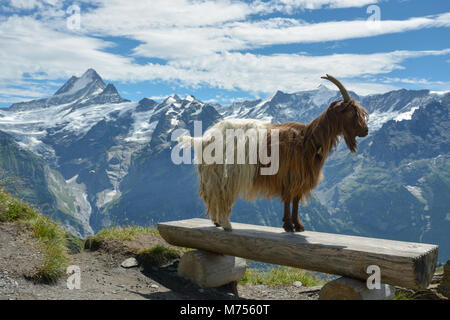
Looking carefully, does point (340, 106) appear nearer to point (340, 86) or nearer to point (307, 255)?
point (340, 86)

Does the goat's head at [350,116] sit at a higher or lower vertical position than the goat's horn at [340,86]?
lower

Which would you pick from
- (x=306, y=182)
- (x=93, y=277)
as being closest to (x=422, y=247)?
(x=306, y=182)

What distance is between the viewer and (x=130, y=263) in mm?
8430

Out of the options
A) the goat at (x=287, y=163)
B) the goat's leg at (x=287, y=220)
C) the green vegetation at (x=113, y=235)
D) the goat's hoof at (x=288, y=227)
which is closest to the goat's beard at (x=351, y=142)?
the goat at (x=287, y=163)

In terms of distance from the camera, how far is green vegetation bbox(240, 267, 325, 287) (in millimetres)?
9109

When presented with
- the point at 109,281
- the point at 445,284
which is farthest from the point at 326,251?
the point at 109,281

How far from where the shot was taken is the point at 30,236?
25.9 ft

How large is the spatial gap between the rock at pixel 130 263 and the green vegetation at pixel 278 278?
8.11 feet

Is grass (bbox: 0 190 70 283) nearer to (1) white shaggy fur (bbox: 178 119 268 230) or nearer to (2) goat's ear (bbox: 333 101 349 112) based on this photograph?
(1) white shaggy fur (bbox: 178 119 268 230)

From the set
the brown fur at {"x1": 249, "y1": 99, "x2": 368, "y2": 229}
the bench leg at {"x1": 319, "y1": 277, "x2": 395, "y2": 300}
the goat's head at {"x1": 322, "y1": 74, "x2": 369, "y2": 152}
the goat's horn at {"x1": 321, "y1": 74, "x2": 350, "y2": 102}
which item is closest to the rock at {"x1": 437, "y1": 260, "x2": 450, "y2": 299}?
the bench leg at {"x1": 319, "y1": 277, "x2": 395, "y2": 300}

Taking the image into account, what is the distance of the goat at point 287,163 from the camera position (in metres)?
6.50

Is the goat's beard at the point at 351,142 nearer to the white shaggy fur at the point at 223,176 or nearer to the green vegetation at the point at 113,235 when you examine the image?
the white shaggy fur at the point at 223,176

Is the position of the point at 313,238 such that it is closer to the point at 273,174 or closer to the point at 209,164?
the point at 273,174
